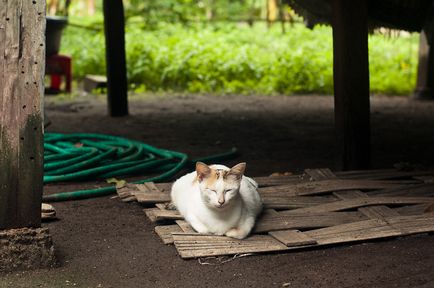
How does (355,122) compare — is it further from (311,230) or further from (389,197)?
(311,230)

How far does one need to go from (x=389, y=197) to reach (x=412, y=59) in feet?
37.3

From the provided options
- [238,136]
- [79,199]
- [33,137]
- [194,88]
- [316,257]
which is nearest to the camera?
[33,137]

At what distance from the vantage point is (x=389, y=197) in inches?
225

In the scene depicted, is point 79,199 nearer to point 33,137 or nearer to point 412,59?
point 33,137

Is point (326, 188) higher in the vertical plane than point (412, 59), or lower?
lower

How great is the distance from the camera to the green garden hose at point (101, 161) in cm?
659

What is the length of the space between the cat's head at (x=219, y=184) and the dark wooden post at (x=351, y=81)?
7.43 ft

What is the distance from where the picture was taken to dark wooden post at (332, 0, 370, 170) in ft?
21.7

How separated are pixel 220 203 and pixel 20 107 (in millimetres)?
1298

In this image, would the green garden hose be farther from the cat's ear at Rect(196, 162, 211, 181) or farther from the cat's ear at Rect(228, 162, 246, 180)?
the cat's ear at Rect(228, 162, 246, 180)

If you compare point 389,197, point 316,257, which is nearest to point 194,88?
point 389,197

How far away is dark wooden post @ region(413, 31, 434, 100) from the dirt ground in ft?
5.01

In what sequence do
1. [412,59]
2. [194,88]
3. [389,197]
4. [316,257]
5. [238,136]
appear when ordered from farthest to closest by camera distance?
[412,59] < [194,88] < [238,136] < [389,197] < [316,257]

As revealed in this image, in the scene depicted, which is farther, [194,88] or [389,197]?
[194,88]
